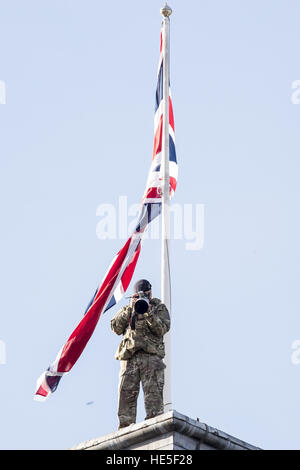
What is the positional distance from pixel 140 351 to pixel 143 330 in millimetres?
314

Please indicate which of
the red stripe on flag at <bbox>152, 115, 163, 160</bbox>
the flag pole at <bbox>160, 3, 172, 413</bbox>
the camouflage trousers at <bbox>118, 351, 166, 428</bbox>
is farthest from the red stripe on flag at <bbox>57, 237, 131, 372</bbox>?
the red stripe on flag at <bbox>152, 115, 163, 160</bbox>

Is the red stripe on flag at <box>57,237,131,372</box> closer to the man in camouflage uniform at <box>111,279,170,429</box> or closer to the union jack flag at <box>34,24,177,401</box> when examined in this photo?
the union jack flag at <box>34,24,177,401</box>

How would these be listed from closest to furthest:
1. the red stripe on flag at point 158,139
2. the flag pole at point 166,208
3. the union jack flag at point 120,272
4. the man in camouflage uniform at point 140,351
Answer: the man in camouflage uniform at point 140,351 → the flag pole at point 166,208 → the union jack flag at point 120,272 → the red stripe on flag at point 158,139

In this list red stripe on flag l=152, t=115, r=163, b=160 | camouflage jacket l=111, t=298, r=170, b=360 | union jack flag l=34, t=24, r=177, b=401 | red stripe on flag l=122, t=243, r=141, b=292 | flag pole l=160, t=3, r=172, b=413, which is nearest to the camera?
camouflage jacket l=111, t=298, r=170, b=360

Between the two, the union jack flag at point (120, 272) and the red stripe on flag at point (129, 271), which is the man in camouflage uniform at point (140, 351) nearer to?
the union jack flag at point (120, 272)

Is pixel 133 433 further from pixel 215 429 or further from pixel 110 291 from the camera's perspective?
pixel 110 291

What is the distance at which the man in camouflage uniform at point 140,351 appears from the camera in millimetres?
24312

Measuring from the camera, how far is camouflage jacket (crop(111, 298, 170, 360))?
24.5 m

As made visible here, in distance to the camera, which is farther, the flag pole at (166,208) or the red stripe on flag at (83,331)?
the red stripe on flag at (83,331)

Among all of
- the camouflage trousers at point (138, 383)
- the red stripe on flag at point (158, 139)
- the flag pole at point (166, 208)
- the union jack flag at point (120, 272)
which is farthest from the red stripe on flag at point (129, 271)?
the camouflage trousers at point (138, 383)

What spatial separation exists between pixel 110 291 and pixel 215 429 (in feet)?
17.5

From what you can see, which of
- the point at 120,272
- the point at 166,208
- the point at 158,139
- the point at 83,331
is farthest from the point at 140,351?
the point at 158,139

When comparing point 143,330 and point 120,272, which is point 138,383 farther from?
point 120,272

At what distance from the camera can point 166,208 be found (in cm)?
2795
